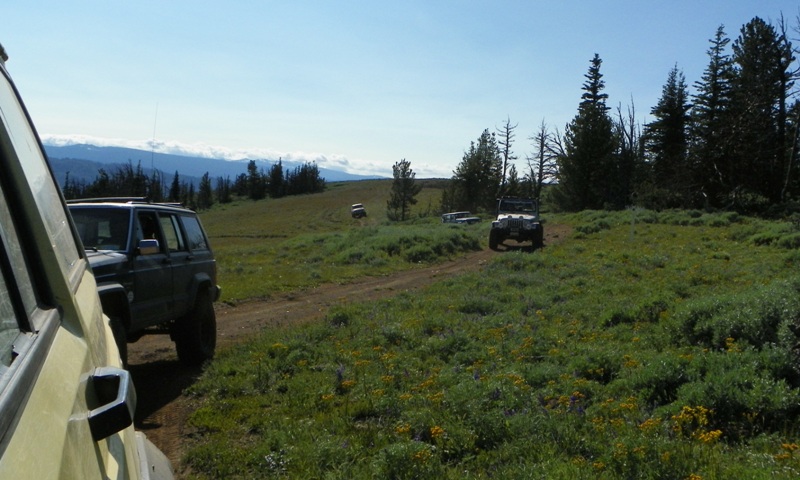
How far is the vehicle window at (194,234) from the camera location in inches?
Answer: 317

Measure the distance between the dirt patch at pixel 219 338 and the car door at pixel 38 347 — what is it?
3496 millimetres

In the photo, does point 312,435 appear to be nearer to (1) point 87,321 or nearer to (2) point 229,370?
(2) point 229,370

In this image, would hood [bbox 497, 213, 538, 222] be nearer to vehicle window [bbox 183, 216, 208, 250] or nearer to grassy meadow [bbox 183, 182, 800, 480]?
grassy meadow [bbox 183, 182, 800, 480]

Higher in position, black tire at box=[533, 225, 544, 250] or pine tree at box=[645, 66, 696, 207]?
pine tree at box=[645, 66, 696, 207]

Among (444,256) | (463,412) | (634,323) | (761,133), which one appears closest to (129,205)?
(463,412)

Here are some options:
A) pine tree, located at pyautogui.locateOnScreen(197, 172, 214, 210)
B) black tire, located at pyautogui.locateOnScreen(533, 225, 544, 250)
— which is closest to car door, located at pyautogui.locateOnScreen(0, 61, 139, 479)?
black tire, located at pyautogui.locateOnScreen(533, 225, 544, 250)

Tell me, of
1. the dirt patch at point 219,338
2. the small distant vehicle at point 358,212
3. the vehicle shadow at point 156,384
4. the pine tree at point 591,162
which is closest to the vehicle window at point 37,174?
the dirt patch at point 219,338

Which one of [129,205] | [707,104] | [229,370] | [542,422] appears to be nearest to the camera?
[542,422]

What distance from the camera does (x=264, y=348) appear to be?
334 inches

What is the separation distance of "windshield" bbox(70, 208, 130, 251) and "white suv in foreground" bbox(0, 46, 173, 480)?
469 centimetres

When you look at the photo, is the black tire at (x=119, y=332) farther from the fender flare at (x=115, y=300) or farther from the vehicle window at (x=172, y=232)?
the vehicle window at (x=172, y=232)

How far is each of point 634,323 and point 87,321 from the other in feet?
25.8

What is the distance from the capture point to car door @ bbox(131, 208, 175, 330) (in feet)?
21.5

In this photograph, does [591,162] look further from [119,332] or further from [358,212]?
[119,332]
